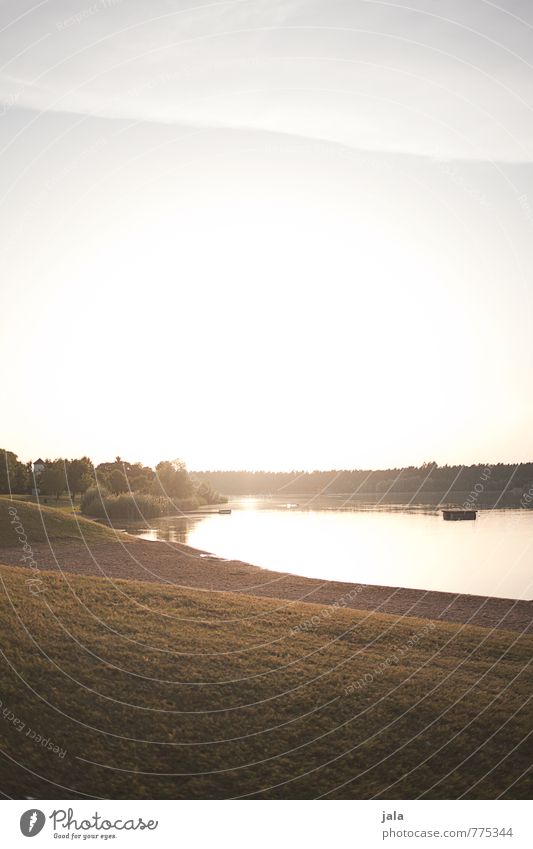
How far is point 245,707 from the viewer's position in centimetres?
1345

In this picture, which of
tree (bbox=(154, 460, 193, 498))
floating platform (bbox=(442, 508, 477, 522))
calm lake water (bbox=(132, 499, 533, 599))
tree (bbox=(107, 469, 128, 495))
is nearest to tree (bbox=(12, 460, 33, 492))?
tree (bbox=(107, 469, 128, 495))

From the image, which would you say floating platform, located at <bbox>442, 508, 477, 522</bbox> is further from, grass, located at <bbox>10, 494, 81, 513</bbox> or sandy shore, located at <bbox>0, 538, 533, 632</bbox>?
sandy shore, located at <bbox>0, 538, 533, 632</bbox>

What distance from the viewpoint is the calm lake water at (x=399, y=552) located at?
119 feet

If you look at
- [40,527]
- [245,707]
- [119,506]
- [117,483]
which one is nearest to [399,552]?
[40,527]

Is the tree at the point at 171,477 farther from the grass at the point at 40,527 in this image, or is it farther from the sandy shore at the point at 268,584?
the sandy shore at the point at 268,584

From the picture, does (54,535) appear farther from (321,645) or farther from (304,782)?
(304,782)

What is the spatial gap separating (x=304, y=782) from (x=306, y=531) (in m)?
63.3

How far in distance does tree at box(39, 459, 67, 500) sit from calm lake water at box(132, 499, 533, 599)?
49.7 metres

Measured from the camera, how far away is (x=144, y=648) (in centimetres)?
1622

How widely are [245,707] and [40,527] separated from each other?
32732mm

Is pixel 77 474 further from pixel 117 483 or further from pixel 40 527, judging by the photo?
pixel 40 527

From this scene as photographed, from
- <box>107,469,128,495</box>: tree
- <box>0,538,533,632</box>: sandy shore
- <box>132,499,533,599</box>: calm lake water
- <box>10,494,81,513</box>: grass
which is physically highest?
<box>107,469,128,495</box>: tree

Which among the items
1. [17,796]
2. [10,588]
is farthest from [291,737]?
[10,588]

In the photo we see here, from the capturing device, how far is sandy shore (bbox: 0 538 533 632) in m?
25.5
